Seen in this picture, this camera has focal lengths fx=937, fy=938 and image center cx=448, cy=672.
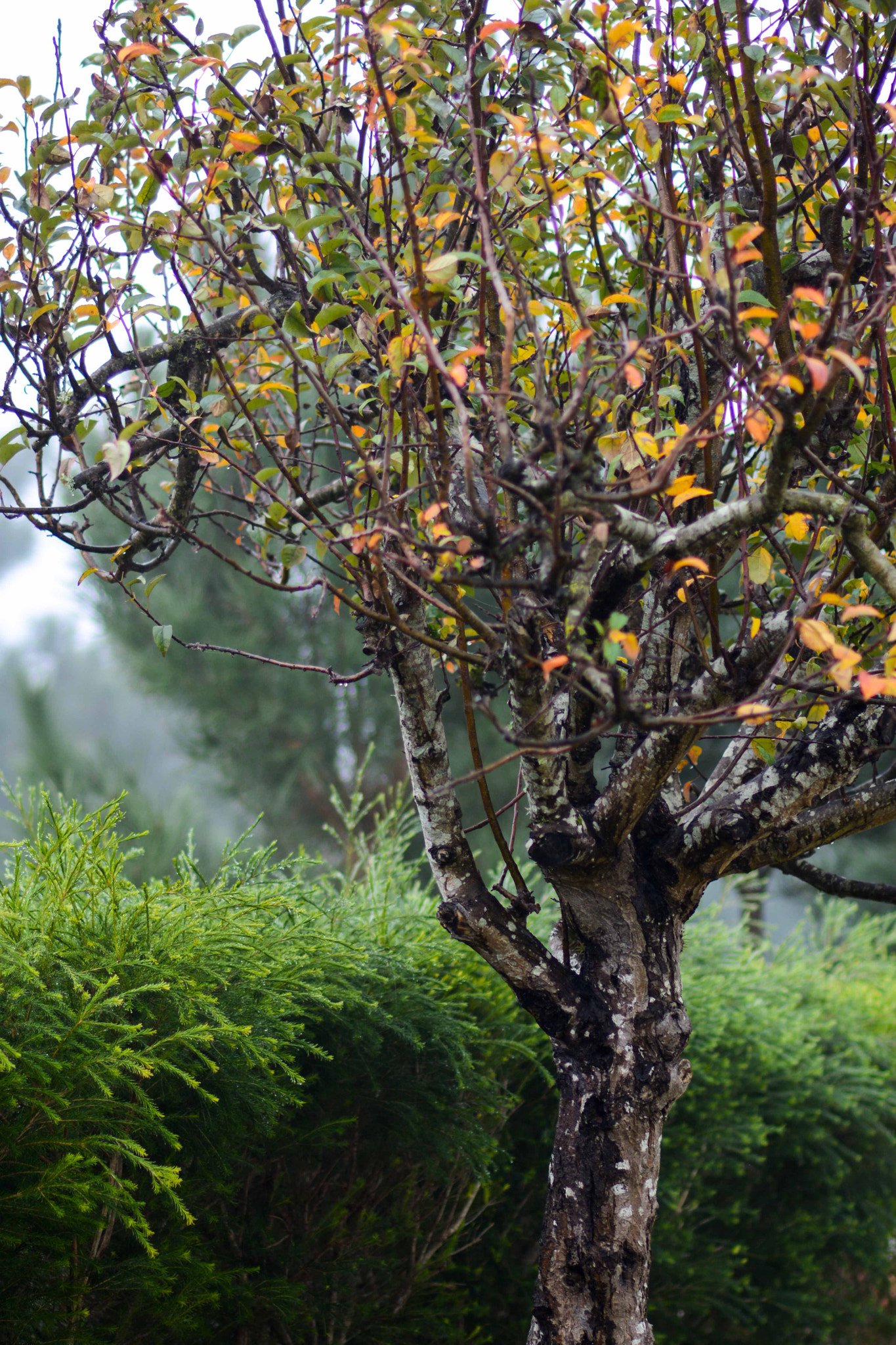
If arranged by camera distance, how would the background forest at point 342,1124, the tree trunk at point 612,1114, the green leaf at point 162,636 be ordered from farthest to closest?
the tree trunk at point 612,1114 < the background forest at point 342,1124 < the green leaf at point 162,636

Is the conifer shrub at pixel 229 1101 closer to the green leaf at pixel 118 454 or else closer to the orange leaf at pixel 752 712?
the green leaf at pixel 118 454

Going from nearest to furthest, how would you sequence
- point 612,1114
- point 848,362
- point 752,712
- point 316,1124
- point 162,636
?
1. point 848,362
2. point 752,712
3. point 162,636
4. point 612,1114
5. point 316,1124

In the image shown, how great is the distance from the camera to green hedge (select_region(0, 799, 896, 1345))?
1896 millimetres

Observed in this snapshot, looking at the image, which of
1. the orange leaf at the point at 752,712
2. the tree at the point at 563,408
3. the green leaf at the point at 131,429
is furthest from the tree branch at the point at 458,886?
→ the orange leaf at the point at 752,712

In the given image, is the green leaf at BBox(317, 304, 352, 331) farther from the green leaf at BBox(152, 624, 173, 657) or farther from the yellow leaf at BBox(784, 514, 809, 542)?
the yellow leaf at BBox(784, 514, 809, 542)

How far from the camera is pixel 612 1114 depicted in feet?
6.84

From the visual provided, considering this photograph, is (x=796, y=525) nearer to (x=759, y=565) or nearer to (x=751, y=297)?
(x=759, y=565)

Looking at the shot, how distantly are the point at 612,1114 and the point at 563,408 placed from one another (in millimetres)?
1759

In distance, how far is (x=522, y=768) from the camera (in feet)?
6.78

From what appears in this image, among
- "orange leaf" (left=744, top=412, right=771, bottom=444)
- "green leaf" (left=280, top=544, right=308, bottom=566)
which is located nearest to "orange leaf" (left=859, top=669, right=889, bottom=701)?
"orange leaf" (left=744, top=412, right=771, bottom=444)

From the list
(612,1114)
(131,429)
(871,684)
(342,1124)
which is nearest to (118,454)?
(131,429)

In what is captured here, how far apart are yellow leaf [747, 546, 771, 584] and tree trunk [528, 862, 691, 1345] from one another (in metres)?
0.78

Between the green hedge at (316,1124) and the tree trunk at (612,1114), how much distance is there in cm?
52

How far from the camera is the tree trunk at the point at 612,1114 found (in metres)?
2.03
